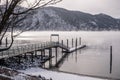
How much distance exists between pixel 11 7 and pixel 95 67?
37.6 m

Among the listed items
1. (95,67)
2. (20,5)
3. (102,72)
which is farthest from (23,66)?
(20,5)

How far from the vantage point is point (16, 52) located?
34.5m

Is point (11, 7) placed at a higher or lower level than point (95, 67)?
higher

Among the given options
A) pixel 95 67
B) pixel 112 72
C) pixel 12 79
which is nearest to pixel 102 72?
pixel 112 72

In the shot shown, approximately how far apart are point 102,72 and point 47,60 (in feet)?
43.4

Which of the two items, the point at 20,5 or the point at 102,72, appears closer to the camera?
the point at 20,5

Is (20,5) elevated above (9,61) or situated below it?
above

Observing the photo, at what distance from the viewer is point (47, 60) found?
4897 cm

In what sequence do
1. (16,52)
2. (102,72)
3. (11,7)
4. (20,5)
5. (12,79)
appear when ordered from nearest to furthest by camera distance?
(11,7)
(20,5)
(12,79)
(16,52)
(102,72)

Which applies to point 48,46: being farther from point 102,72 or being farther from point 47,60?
point 102,72

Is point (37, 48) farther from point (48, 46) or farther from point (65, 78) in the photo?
point (65, 78)

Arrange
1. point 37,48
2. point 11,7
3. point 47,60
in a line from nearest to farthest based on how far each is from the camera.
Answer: point 11,7, point 37,48, point 47,60

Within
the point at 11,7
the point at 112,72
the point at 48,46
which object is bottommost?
the point at 112,72

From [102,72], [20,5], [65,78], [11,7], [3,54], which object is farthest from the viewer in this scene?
[102,72]
